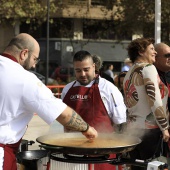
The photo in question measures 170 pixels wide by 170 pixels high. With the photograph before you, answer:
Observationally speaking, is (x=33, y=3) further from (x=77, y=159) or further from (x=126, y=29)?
(x=77, y=159)

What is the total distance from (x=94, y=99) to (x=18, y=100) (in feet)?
4.60

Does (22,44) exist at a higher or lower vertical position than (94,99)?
higher

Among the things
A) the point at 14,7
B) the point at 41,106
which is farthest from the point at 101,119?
the point at 14,7

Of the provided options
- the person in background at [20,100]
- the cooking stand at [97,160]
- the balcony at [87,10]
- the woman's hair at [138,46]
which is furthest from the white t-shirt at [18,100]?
the balcony at [87,10]

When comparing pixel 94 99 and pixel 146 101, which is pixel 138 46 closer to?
pixel 146 101

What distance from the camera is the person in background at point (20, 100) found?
2.93 m

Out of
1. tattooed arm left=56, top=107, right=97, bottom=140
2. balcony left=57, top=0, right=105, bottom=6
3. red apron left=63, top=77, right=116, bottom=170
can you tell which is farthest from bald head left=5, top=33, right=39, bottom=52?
balcony left=57, top=0, right=105, bottom=6

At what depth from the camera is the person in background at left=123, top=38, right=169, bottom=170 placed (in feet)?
13.5

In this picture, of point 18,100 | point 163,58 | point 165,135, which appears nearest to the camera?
point 18,100

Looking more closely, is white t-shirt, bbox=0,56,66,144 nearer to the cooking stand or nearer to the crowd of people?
the cooking stand

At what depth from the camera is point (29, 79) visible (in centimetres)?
294

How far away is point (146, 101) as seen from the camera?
423 centimetres

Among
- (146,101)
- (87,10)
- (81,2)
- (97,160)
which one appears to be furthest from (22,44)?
(87,10)

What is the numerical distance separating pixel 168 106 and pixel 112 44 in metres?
30.3
